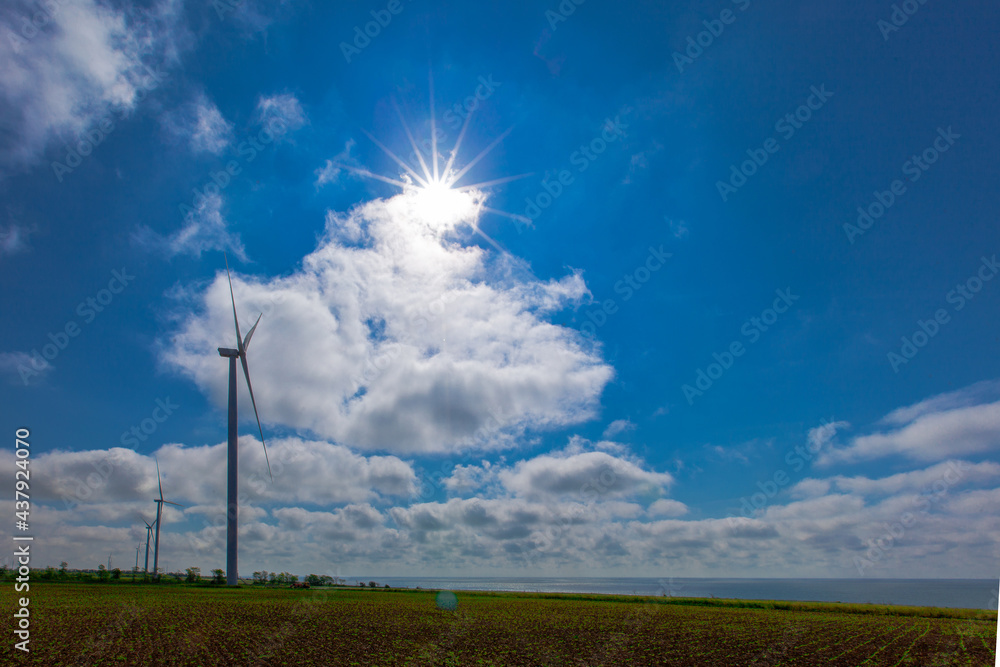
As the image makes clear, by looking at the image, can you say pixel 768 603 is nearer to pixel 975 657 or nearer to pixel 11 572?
pixel 975 657

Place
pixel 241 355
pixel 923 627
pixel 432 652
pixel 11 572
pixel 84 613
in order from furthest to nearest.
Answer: pixel 11 572
pixel 241 355
pixel 923 627
pixel 84 613
pixel 432 652

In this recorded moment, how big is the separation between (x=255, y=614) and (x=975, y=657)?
61532mm

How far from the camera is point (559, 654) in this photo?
37.9 m

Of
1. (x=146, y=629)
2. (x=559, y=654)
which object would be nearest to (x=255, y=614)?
(x=146, y=629)

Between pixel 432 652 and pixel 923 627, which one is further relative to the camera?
pixel 923 627

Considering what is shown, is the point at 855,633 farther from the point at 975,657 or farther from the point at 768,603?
the point at 768,603

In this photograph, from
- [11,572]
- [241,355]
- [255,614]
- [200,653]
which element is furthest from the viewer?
[11,572]

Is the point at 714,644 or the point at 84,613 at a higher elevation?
the point at 84,613

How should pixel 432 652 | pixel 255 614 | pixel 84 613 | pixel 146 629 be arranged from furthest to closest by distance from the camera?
1. pixel 255 614
2. pixel 84 613
3. pixel 146 629
4. pixel 432 652

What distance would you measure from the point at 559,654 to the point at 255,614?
1403 inches

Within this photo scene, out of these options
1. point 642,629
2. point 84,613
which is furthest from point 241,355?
point 642,629

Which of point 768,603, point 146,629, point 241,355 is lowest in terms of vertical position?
point 768,603

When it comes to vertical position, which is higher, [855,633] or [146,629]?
[146,629]

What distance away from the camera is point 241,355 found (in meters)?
96.4
